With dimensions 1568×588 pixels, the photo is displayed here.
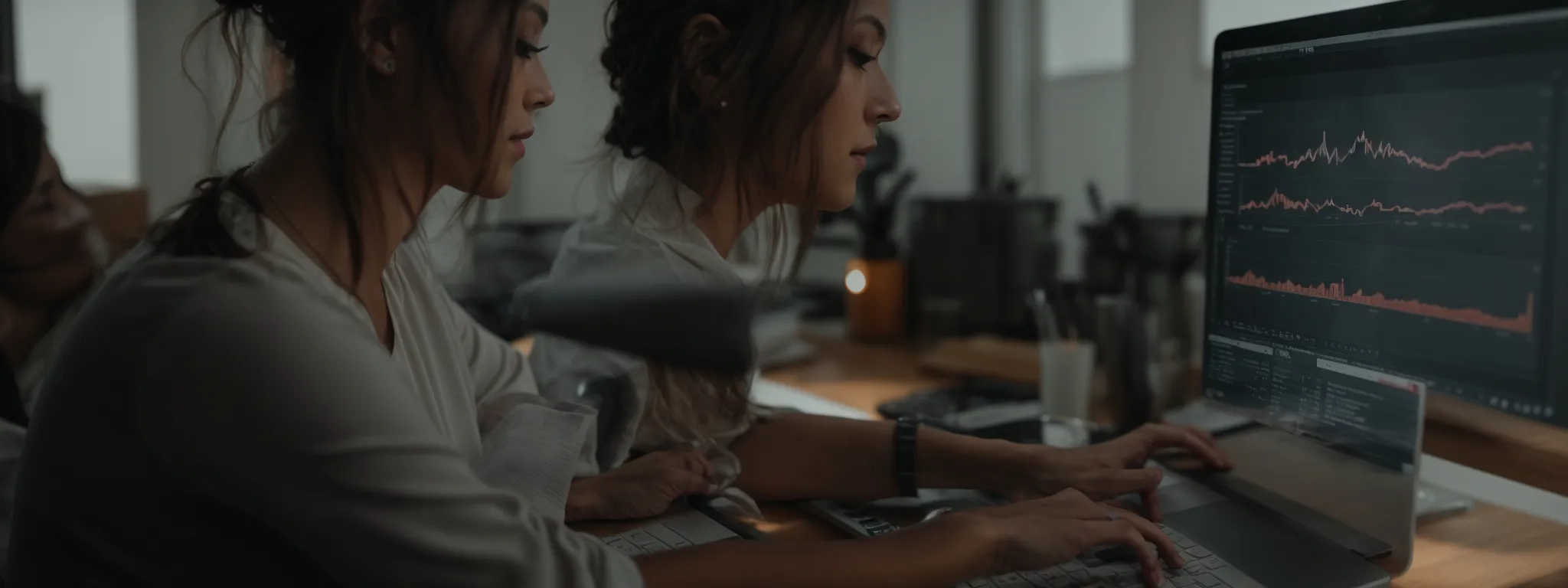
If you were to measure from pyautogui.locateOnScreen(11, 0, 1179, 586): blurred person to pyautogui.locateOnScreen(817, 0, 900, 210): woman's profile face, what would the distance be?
283 millimetres

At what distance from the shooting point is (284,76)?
736mm

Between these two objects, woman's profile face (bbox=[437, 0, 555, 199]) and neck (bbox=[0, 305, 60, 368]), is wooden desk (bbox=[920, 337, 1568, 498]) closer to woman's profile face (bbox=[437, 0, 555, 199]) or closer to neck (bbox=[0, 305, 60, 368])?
woman's profile face (bbox=[437, 0, 555, 199])

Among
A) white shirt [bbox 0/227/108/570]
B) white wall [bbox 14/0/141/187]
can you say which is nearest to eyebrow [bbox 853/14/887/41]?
white shirt [bbox 0/227/108/570]

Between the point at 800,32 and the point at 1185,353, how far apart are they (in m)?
0.91

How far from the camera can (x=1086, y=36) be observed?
2262 mm

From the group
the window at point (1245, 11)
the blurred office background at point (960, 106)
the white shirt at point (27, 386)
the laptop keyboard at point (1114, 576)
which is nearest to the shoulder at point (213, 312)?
the white shirt at point (27, 386)

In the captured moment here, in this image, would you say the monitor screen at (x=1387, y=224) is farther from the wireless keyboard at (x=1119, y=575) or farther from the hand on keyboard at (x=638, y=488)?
the hand on keyboard at (x=638, y=488)

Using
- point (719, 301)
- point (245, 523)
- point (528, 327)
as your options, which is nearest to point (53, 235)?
point (528, 327)

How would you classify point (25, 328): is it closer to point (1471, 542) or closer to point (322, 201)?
point (322, 201)

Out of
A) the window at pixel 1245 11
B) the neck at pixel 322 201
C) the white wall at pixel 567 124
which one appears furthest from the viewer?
the window at pixel 1245 11

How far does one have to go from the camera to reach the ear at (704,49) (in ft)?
3.24

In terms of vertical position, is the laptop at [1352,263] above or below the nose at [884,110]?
below

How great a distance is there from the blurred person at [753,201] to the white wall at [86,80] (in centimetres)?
155

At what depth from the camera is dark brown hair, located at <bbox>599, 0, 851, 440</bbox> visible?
97cm
